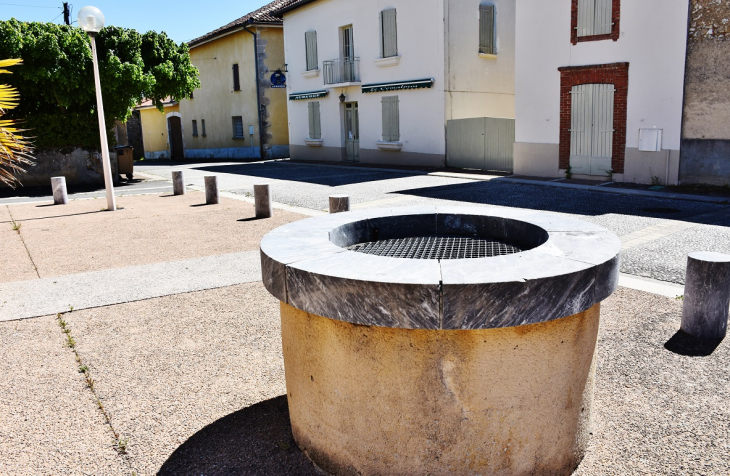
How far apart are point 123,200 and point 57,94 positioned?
4.68 m

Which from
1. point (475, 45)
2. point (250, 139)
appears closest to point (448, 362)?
point (475, 45)

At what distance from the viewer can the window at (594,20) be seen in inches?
569

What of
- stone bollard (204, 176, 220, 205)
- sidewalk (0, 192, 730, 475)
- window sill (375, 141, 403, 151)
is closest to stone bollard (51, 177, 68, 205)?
stone bollard (204, 176, 220, 205)

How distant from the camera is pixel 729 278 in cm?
451

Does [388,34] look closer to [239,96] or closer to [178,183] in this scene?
[178,183]

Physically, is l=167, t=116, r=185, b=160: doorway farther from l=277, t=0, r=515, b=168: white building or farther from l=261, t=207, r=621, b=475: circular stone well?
l=261, t=207, r=621, b=475: circular stone well

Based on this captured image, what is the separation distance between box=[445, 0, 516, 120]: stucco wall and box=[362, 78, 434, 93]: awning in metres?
0.74

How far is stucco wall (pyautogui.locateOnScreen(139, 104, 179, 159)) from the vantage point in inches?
1428

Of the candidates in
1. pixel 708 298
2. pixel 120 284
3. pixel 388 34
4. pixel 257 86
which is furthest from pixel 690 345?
pixel 257 86

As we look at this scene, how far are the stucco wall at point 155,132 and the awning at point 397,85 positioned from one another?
1718cm

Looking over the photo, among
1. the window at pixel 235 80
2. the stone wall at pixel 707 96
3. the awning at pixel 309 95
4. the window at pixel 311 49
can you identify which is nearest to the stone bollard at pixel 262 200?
the stone wall at pixel 707 96

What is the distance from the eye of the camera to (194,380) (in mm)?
4031

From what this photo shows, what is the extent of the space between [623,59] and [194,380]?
1390 centimetres

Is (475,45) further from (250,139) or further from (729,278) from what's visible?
(729,278)
